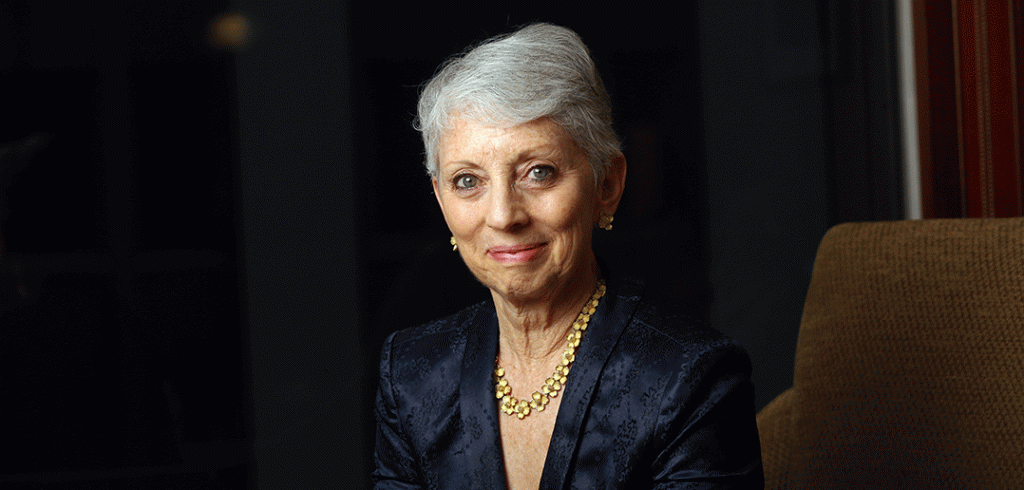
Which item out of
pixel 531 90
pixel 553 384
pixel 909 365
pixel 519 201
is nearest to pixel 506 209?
pixel 519 201

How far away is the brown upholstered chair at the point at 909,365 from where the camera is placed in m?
1.24

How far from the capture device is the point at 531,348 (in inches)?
39.3

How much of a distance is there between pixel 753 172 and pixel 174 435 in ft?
5.69

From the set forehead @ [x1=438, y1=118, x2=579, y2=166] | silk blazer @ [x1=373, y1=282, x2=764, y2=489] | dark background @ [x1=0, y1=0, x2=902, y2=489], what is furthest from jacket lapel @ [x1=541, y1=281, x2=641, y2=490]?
dark background @ [x1=0, y1=0, x2=902, y2=489]

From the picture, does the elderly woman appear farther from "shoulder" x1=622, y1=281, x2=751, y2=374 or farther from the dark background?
the dark background

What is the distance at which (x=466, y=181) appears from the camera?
3.03 ft

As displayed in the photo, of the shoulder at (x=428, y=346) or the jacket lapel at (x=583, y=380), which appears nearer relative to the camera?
the jacket lapel at (x=583, y=380)

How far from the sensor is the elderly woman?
0.89m

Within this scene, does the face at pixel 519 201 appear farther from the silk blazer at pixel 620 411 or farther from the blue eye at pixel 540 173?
the silk blazer at pixel 620 411

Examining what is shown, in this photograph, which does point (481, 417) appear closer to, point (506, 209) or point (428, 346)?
point (428, 346)

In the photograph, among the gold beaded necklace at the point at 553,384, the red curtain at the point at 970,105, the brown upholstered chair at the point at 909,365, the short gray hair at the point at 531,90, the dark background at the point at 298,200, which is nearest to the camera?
the short gray hair at the point at 531,90

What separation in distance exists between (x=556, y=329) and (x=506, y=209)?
0.20 m

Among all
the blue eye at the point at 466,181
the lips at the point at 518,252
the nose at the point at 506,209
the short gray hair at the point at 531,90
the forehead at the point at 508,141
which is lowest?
the lips at the point at 518,252

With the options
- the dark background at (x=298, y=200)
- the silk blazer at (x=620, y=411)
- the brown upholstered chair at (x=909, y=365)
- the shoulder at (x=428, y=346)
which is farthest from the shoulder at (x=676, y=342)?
the dark background at (x=298, y=200)
